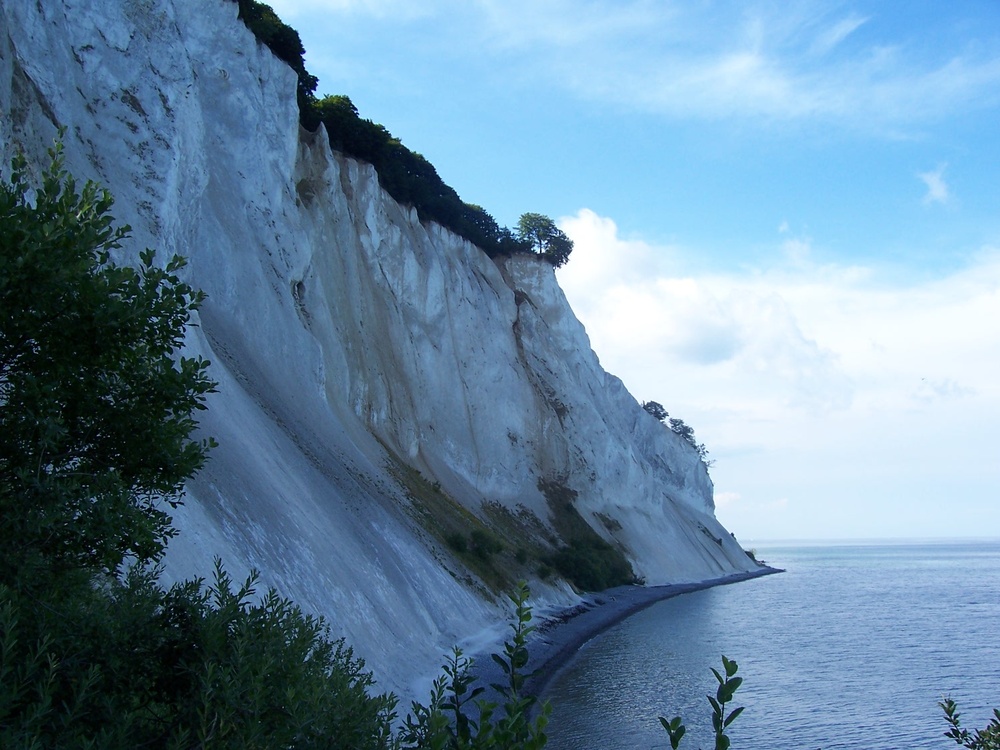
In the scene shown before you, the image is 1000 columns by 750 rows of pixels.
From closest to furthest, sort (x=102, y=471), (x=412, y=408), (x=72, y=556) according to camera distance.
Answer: (x=72, y=556) → (x=102, y=471) → (x=412, y=408)

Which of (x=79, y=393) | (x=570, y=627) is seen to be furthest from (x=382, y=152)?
(x=79, y=393)

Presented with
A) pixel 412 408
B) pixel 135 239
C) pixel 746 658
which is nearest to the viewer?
pixel 135 239

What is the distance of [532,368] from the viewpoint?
5688cm

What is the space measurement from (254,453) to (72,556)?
53.4 feet

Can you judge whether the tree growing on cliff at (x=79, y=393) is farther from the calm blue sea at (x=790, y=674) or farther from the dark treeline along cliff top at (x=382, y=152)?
the dark treeline along cliff top at (x=382, y=152)

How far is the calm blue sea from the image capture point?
822 inches

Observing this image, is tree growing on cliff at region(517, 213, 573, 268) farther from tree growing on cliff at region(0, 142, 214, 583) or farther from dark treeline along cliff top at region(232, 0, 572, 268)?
tree growing on cliff at region(0, 142, 214, 583)

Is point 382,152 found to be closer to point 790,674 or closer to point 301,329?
point 301,329

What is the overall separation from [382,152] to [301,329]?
17954 millimetres

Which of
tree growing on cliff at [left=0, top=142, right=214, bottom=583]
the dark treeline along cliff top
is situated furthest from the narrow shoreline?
the dark treeline along cliff top

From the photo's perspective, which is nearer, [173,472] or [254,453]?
[173,472]

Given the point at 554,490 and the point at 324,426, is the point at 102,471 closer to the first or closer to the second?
the point at 324,426

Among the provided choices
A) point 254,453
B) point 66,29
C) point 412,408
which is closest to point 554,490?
point 412,408

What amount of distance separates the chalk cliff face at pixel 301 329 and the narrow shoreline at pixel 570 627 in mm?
1683
